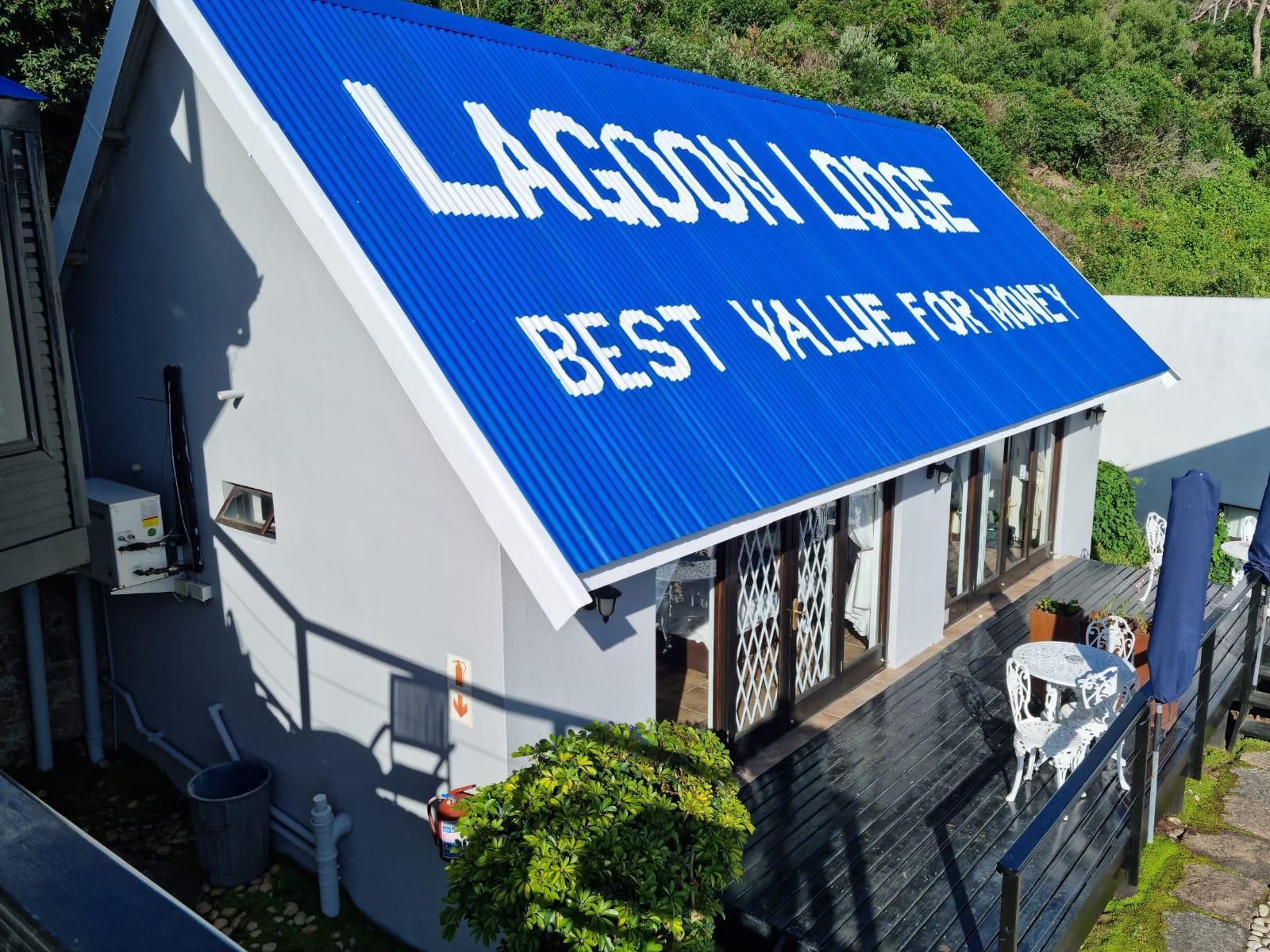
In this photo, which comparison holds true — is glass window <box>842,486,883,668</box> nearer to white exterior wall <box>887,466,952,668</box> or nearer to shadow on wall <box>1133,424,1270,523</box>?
white exterior wall <box>887,466,952,668</box>

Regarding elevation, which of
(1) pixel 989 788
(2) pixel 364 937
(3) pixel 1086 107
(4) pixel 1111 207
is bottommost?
(2) pixel 364 937

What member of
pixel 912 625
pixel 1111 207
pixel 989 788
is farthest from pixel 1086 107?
pixel 989 788

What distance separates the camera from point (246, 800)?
23.1 feet

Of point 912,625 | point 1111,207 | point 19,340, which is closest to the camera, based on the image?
point 19,340

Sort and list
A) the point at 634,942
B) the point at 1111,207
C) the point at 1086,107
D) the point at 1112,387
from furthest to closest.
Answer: the point at 1086,107
the point at 1111,207
the point at 1112,387
the point at 634,942

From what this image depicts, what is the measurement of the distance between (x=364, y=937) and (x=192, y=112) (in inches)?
233

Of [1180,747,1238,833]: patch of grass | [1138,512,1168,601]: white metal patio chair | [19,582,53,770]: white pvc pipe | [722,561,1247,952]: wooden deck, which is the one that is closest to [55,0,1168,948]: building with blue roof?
[19,582,53,770]: white pvc pipe

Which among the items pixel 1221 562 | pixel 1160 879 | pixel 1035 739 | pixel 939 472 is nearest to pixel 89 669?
pixel 1035 739

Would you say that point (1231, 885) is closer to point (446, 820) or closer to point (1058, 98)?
point (446, 820)

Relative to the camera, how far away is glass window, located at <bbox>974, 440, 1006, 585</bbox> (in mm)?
11664

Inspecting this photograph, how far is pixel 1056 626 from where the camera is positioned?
1016 centimetres

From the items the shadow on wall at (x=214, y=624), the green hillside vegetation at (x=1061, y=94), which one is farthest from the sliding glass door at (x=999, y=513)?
the green hillside vegetation at (x=1061, y=94)

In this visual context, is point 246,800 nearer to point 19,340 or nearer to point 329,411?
point 329,411

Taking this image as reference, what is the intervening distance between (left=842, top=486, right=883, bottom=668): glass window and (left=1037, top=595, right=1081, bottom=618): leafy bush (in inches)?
81.5
